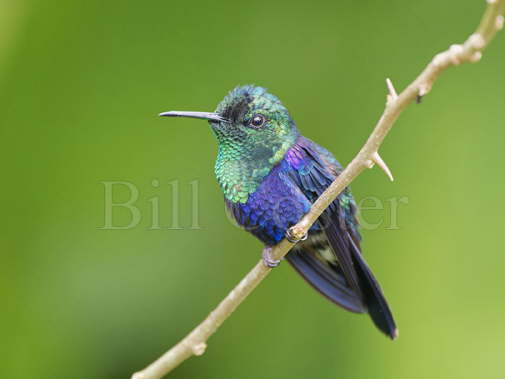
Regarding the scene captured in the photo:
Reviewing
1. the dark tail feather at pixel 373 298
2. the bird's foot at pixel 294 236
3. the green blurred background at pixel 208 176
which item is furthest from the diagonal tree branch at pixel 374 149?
the green blurred background at pixel 208 176

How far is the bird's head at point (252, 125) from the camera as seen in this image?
197cm

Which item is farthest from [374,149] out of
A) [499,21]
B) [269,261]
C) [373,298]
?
[373,298]

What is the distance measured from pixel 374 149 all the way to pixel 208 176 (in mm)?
1341

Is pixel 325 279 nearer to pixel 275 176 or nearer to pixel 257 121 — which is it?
pixel 275 176

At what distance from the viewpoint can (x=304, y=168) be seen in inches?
76.7

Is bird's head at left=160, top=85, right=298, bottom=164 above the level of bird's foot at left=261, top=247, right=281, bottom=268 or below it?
above

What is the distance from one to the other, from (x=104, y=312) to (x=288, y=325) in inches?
30.2

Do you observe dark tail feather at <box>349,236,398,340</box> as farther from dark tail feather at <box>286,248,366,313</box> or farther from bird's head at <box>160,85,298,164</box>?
bird's head at <box>160,85,298,164</box>

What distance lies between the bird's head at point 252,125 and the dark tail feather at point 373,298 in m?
0.41

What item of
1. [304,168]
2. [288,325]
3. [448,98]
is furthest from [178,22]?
[288,325]

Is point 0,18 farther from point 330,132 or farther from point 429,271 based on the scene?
point 429,271

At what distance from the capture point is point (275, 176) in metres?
1.96

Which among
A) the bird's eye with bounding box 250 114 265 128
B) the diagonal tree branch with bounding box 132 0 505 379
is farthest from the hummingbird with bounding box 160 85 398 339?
the diagonal tree branch with bounding box 132 0 505 379

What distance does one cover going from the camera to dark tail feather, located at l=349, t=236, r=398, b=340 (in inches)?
77.5
